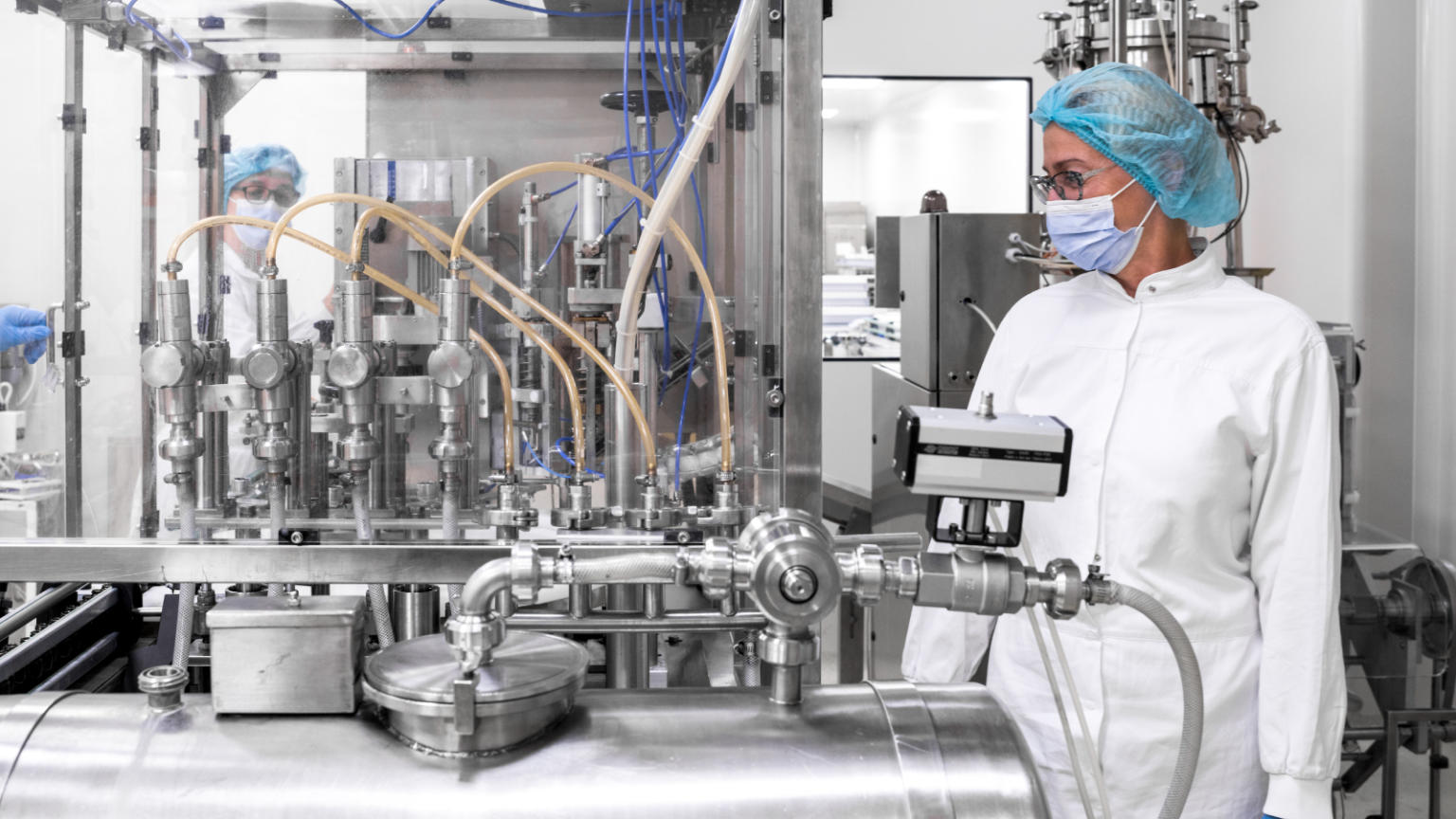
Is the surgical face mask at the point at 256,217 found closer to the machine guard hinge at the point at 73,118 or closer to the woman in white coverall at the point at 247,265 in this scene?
the woman in white coverall at the point at 247,265

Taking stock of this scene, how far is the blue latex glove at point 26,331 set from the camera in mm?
1330

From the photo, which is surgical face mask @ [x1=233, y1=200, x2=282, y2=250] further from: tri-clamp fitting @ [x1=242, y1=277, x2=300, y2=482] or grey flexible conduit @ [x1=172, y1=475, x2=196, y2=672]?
grey flexible conduit @ [x1=172, y1=475, x2=196, y2=672]

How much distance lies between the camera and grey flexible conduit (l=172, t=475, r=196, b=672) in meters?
1.25

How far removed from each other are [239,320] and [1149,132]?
1.03 m

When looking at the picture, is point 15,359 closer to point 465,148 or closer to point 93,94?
point 93,94

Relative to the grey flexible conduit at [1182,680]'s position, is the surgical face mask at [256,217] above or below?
above

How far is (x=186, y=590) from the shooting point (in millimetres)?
1304

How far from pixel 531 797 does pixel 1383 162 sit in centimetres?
254

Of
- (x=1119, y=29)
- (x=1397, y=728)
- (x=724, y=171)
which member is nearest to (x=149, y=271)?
(x=724, y=171)

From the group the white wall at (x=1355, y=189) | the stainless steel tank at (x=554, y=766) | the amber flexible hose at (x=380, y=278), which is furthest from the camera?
the white wall at (x=1355, y=189)

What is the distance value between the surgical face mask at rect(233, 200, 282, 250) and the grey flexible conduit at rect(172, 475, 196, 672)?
0.27 metres

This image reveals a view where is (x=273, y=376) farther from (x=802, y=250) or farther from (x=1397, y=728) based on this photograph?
(x=1397, y=728)

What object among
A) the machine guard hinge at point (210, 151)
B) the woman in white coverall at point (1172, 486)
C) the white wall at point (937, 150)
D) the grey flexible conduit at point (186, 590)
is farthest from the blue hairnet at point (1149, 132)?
the white wall at point (937, 150)

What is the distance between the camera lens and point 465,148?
139 centimetres
